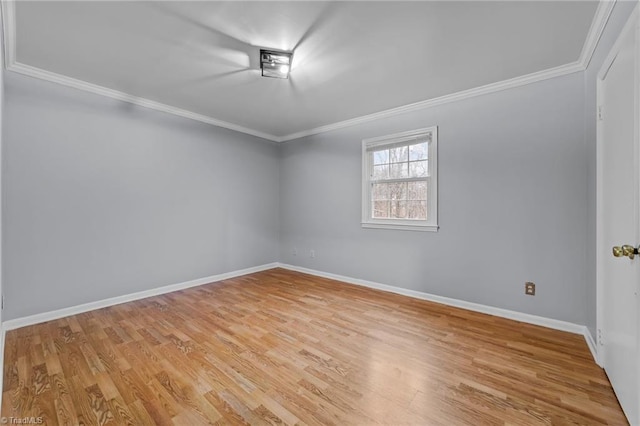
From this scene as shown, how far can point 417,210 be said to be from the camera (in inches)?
135

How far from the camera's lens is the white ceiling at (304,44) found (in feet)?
5.95

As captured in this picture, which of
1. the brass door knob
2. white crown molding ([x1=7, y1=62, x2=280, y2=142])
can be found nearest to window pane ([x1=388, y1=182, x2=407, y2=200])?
the brass door knob

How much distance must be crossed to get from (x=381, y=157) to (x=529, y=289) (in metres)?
2.28

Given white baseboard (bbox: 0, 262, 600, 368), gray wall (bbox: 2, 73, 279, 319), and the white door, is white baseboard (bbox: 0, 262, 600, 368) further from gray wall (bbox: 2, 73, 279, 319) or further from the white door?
the white door

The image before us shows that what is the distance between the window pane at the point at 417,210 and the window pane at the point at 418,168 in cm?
36

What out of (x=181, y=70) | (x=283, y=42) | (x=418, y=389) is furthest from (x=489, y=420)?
(x=181, y=70)

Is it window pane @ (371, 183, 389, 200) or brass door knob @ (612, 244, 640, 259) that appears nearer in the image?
brass door knob @ (612, 244, 640, 259)

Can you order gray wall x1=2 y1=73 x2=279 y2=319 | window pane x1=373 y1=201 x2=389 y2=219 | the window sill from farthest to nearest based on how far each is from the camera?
1. window pane x1=373 y1=201 x2=389 y2=219
2. the window sill
3. gray wall x1=2 y1=73 x2=279 y2=319

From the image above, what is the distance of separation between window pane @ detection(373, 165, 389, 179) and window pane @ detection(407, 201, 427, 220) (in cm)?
53

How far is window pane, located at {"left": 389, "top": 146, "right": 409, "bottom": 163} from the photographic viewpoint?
3566 millimetres

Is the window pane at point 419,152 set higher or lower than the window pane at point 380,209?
higher

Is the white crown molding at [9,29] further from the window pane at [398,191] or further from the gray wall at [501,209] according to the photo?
the window pane at [398,191]

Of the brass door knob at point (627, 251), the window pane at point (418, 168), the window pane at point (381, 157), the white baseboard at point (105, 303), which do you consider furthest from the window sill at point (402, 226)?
the white baseboard at point (105, 303)

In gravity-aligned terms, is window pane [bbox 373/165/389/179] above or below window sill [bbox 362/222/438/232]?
above
